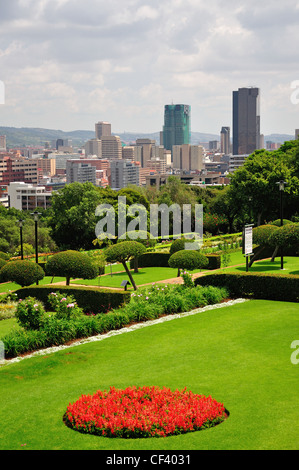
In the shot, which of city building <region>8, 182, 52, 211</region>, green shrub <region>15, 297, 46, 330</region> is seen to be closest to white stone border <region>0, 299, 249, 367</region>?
green shrub <region>15, 297, 46, 330</region>

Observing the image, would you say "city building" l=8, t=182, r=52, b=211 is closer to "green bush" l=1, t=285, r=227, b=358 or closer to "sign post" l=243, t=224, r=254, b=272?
"sign post" l=243, t=224, r=254, b=272

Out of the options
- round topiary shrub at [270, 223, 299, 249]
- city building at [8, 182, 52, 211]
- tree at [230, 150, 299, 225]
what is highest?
tree at [230, 150, 299, 225]

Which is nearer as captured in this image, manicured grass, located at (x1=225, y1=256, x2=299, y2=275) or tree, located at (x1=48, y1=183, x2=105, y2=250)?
manicured grass, located at (x1=225, y1=256, x2=299, y2=275)

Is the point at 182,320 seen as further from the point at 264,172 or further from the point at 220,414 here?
the point at 264,172

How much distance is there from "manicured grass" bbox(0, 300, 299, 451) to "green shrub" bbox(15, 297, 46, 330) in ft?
5.23

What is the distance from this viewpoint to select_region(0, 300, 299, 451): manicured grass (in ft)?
28.4

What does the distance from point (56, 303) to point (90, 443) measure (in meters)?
8.33

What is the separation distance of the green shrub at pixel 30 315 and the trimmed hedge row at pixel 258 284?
7.73m

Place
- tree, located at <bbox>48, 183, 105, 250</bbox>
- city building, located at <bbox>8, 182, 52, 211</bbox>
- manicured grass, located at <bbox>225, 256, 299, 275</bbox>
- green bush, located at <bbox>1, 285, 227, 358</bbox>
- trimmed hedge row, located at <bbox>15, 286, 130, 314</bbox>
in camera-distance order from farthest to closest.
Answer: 1. city building, located at <bbox>8, 182, 52, 211</bbox>
2. tree, located at <bbox>48, 183, 105, 250</bbox>
3. manicured grass, located at <bbox>225, 256, 299, 275</bbox>
4. trimmed hedge row, located at <bbox>15, 286, 130, 314</bbox>
5. green bush, located at <bbox>1, 285, 227, 358</bbox>

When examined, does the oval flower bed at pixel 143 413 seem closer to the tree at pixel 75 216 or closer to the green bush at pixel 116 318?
the green bush at pixel 116 318

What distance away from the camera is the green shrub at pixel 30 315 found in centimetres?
1530

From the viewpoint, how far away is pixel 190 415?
9148mm

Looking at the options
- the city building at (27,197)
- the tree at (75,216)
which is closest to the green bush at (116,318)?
the tree at (75,216)
